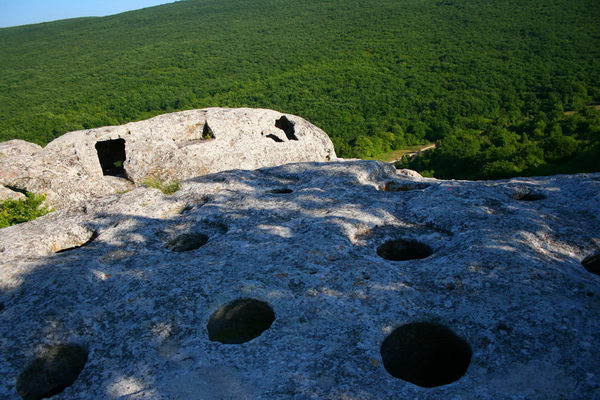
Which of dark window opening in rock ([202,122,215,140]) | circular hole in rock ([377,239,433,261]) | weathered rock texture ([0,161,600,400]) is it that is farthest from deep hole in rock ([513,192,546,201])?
dark window opening in rock ([202,122,215,140])

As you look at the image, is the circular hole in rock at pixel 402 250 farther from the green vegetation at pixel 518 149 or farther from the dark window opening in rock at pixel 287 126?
the green vegetation at pixel 518 149

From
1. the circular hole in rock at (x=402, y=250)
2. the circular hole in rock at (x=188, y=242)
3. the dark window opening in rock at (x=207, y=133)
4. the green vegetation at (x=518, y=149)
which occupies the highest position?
the dark window opening in rock at (x=207, y=133)

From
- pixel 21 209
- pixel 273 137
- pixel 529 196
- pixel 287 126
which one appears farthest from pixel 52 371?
pixel 287 126

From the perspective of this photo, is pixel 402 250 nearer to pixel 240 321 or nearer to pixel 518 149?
pixel 240 321

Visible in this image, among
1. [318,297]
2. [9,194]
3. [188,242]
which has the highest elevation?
[9,194]

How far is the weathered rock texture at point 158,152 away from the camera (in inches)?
459

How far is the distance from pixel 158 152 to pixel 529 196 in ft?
32.5

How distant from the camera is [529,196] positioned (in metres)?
7.54

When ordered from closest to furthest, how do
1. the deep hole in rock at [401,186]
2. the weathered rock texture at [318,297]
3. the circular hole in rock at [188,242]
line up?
the weathered rock texture at [318,297] < the circular hole in rock at [188,242] < the deep hole in rock at [401,186]

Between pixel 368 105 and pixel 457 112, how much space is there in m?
10.8

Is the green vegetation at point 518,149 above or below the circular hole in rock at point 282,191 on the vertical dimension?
below

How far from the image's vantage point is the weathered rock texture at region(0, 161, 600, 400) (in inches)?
156

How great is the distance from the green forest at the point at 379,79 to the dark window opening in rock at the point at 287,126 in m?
12.8

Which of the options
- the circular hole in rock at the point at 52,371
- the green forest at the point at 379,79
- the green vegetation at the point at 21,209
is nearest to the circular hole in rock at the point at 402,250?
the circular hole in rock at the point at 52,371
